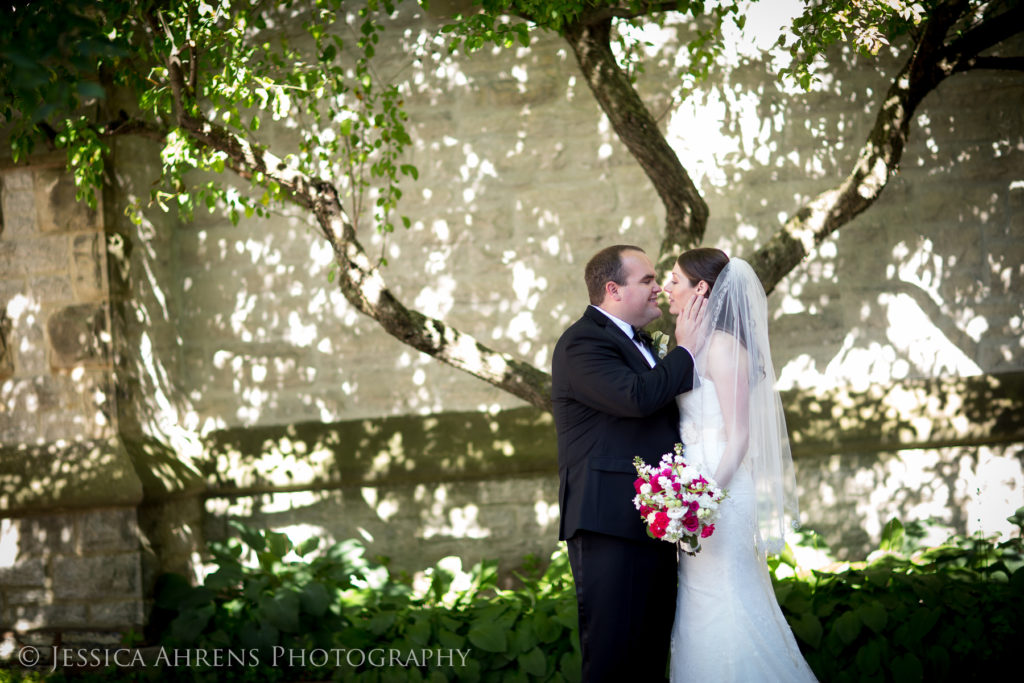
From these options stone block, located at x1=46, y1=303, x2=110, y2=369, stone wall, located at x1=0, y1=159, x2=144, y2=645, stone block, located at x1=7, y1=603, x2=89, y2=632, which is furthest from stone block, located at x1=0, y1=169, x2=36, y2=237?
stone block, located at x1=7, y1=603, x2=89, y2=632

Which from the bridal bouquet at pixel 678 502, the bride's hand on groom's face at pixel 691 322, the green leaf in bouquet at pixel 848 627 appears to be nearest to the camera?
the bridal bouquet at pixel 678 502

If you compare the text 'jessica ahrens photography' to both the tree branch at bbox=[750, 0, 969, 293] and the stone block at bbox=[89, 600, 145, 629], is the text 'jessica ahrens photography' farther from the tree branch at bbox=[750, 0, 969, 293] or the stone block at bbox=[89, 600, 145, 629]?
the tree branch at bbox=[750, 0, 969, 293]

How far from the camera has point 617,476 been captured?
3.54 metres

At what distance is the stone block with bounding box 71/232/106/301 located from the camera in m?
5.56

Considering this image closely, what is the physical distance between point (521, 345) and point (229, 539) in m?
2.24

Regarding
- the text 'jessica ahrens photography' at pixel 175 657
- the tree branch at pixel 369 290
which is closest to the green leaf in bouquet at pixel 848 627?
the tree branch at pixel 369 290

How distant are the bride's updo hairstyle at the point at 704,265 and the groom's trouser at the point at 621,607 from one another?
40.2 inches

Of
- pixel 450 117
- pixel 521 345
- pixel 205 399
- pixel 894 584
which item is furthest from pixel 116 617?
pixel 894 584

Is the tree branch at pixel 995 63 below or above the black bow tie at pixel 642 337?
above

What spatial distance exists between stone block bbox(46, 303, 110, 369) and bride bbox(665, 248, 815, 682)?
142 inches

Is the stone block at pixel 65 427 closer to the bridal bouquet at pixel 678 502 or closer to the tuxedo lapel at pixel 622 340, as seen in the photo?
the tuxedo lapel at pixel 622 340

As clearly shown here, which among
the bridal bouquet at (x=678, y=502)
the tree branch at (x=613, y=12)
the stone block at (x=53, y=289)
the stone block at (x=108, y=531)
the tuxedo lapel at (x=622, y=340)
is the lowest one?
the stone block at (x=108, y=531)

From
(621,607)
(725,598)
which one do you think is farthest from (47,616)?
(725,598)

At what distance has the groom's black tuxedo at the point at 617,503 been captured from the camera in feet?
11.4
